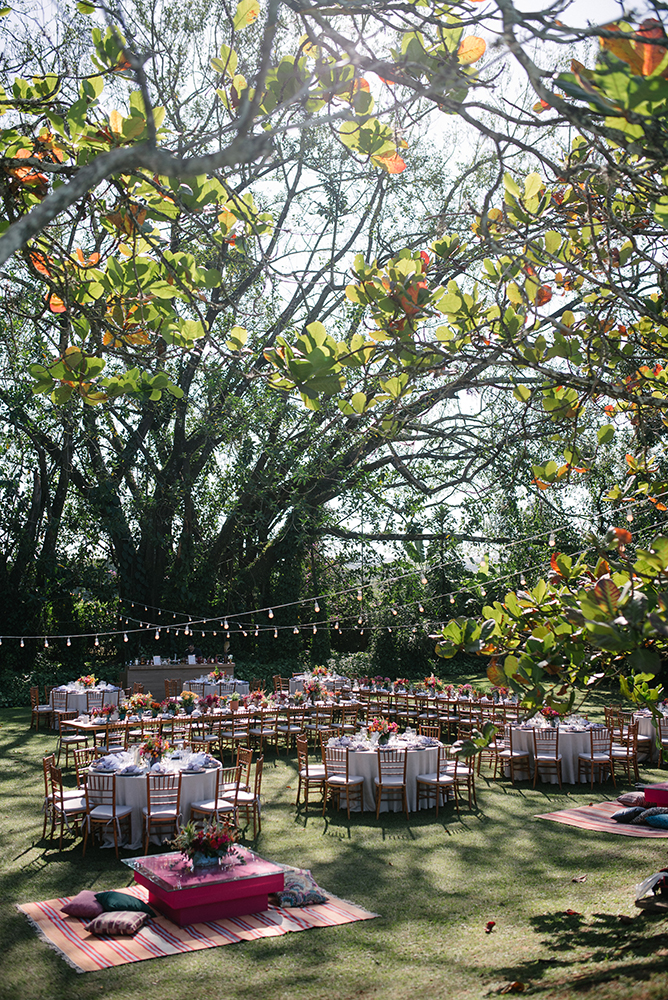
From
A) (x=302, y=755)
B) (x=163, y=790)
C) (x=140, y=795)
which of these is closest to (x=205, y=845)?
(x=163, y=790)

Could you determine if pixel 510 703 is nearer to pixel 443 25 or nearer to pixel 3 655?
pixel 3 655

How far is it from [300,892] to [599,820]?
3.95 m

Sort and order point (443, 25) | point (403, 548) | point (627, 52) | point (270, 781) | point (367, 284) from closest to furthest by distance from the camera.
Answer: point (627, 52), point (443, 25), point (367, 284), point (270, 781), point (403, 548)

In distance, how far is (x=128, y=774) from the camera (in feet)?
24.3

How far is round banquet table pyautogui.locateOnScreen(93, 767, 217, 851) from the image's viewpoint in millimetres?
7285

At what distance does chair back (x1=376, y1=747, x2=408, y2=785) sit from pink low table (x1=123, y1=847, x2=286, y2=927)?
2.83 metres

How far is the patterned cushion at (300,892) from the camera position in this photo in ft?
19.0

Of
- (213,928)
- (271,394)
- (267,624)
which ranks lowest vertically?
(213,928)

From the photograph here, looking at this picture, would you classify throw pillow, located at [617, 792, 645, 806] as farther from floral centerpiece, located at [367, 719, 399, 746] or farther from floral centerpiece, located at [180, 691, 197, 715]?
floral centerpiece, located at [180, 691, 197, 715]

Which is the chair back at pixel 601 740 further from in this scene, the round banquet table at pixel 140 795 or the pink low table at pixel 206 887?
the pink low table at pixel 206 887

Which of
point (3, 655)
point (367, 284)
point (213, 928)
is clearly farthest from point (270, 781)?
point (3, 655)

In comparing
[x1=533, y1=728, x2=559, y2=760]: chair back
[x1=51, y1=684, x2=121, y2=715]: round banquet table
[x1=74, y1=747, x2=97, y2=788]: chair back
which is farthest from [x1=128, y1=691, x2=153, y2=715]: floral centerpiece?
[x1=533, y1=728, x2=559, y2=760]: chair back

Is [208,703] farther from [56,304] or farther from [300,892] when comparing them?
[56,304]

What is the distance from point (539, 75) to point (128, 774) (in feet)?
23.0
